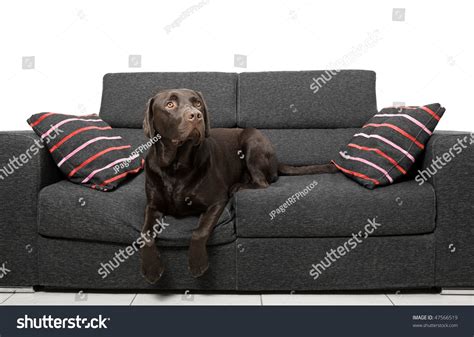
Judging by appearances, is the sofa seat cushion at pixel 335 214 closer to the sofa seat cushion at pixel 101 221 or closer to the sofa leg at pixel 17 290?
the sofa seat cushion at pixel 101 221

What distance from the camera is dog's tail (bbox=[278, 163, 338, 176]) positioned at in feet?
7.40

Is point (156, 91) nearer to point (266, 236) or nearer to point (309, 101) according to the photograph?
point (309, 101)

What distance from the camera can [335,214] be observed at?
1817mm

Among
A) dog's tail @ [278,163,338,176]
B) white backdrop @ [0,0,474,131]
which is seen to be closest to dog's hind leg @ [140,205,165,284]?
dog's tail @ [278,163,338,176]

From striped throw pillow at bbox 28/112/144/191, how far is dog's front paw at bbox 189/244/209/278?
22.3 inches

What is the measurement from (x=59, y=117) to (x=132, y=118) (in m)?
0.56

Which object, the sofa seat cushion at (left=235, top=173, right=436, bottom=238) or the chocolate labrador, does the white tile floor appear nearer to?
the chocolate labrador

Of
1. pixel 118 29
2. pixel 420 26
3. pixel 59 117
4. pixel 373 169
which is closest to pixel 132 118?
pixel 59 117

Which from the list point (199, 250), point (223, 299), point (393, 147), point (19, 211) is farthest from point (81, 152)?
point (393, 147)

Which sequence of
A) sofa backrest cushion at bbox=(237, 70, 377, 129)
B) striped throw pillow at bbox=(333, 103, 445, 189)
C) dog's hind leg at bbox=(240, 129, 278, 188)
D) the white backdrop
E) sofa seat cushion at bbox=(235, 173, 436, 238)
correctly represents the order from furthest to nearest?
the white backdrop → sofa backrest cushion at bbox=(237, 70, 377, 129) → dog's hind leg at bbox=(240, 129, 278, 188) → striped throw pillow at bbox=(333, 103, 445, 189) → sofa seat cushion at bbox=(235, 173, 436, 238)

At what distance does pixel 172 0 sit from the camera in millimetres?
2848

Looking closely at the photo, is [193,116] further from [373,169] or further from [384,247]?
[384,247]

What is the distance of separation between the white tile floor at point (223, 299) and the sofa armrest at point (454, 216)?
0.11 meters

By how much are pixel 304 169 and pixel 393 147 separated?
19.4 inches
